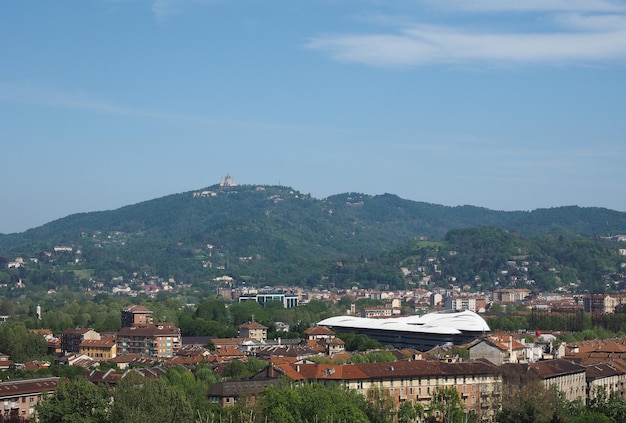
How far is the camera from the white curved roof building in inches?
3770

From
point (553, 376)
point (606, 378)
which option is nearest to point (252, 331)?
point (606, 378)

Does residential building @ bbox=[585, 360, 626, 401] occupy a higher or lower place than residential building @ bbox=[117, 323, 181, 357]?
lower

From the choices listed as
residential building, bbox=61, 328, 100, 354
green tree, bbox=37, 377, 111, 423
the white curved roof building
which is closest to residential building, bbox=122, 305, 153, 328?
residential building, bbox=61, 328, 100, 354

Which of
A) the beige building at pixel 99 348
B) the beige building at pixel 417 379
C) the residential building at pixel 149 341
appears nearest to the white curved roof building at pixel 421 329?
the residential building at pixel 149 341

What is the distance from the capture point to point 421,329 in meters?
98.6

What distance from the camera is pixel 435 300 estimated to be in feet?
614

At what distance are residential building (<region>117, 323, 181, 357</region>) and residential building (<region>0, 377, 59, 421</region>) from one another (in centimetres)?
3673

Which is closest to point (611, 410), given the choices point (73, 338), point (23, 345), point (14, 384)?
point (14, 384)

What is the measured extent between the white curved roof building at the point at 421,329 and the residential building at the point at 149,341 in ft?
56.3

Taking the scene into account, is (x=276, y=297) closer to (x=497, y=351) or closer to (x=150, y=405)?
(x=497, y=351)

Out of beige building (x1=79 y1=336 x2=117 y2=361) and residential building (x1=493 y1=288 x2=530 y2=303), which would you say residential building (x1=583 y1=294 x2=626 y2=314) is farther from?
beige building (x1=79 y1=336 x2=117 y2=361)

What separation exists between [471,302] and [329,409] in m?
128

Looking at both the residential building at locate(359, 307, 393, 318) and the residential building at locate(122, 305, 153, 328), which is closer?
the residential building at locate(122, 305, 153, 328)

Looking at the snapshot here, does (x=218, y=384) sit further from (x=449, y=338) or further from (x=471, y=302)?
(x=471, y=302)
